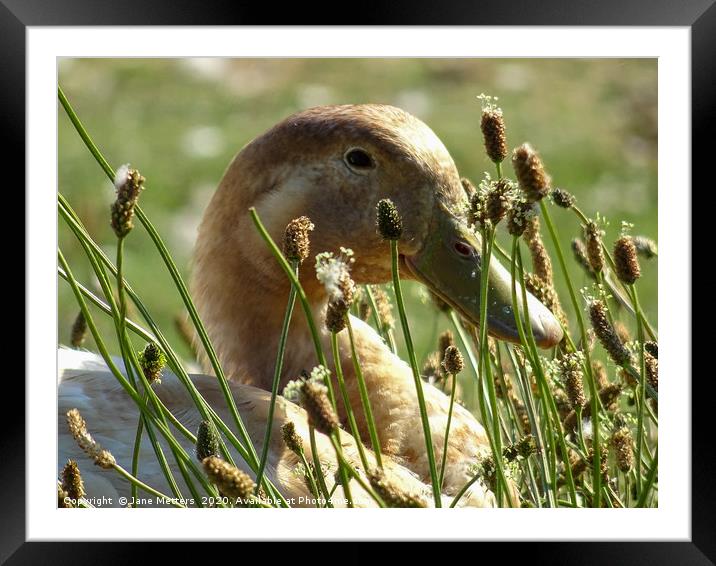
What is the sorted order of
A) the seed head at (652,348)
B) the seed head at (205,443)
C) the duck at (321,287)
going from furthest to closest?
1. the duck at (321,287)
2. the seed head at (652,348)
3. the seed head at (205,443)

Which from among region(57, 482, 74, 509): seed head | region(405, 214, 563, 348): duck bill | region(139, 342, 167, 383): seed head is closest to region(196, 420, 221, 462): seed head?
region(139, 342, 167, 383): seed head

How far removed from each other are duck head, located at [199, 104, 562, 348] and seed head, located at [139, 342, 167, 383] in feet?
1.76

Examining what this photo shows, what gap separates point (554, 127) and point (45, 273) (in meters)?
3.17

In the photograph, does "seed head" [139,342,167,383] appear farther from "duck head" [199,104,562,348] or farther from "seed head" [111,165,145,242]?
"duck head" [199,104,562,348]

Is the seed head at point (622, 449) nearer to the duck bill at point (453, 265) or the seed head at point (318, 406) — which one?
the duck bill at point (453, 265)

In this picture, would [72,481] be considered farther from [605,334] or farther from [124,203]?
[605,334]

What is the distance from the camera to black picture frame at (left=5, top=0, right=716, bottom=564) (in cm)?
158

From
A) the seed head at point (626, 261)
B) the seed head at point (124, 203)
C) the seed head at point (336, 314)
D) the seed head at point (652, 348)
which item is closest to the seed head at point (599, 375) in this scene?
the seed head at point (652, 348)

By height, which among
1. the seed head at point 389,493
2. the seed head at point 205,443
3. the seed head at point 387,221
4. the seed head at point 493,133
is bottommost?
the seed head at point 389,493

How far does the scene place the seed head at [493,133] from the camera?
58.1 inches

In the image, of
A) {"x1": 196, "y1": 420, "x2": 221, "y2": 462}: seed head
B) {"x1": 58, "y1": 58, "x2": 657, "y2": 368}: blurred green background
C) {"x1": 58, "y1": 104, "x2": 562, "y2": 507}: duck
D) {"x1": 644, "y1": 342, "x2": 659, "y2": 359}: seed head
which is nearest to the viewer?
{"x1": 196, "y1": 420, "x2": 221, "y2": 462}: seed head

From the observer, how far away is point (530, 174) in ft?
4.47

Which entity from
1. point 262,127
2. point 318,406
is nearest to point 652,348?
point 318,406
